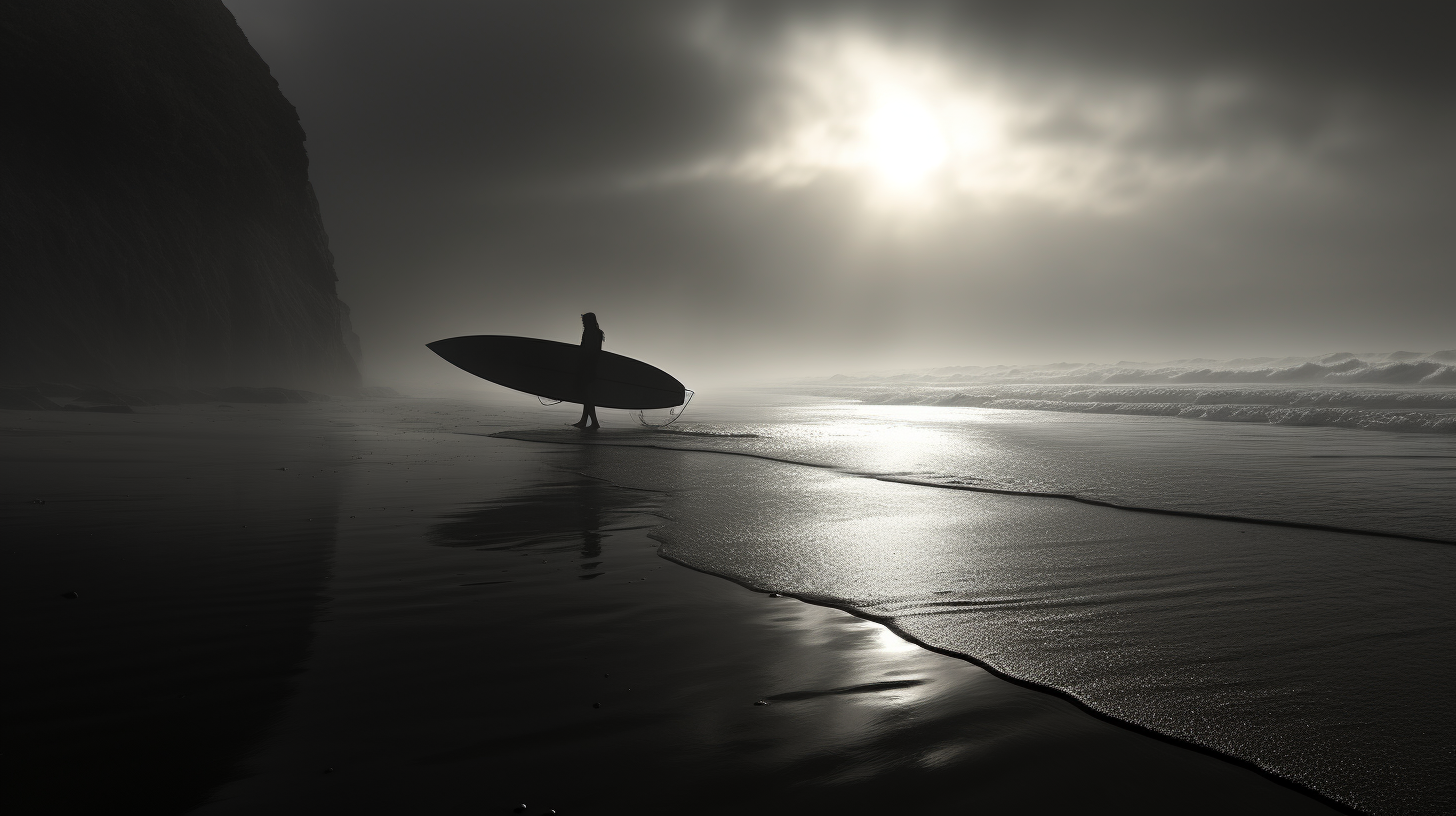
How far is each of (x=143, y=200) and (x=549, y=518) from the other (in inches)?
1441

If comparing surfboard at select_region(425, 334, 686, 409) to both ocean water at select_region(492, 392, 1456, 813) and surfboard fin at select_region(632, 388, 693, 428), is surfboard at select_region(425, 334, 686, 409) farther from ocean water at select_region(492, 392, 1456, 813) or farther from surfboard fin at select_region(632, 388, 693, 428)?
ocean water at select_region(492, 392, 1456, 813)

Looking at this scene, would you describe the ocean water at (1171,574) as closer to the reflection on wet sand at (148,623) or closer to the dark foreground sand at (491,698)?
the dark foreground sand at (491,698)

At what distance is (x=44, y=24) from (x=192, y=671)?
38.8m

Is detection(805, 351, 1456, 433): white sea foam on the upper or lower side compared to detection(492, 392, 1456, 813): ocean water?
upper

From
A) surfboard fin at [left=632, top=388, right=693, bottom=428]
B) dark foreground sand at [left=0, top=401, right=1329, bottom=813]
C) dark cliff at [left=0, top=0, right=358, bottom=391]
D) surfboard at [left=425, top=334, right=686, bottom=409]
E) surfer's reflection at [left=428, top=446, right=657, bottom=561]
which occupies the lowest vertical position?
dark foreground sand at [left=0, top=401, right=1329, bottom=813]

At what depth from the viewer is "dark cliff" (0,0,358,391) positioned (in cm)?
2664

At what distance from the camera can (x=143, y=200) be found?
103ft

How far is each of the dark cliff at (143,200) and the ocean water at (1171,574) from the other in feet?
99.4

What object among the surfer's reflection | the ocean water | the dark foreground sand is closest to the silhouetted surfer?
the ocean water

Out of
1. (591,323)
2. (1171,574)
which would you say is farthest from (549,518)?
(591,323)

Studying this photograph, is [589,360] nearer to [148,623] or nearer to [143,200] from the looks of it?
[148,623]

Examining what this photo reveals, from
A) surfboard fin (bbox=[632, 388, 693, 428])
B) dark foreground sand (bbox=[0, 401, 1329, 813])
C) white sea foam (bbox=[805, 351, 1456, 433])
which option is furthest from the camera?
surfboard fin (bbox=[632, 388, 693, 428])

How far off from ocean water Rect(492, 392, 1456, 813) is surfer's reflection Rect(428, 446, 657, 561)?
0.50m

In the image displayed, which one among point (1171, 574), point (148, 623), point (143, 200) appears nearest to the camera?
point (148, 623)
